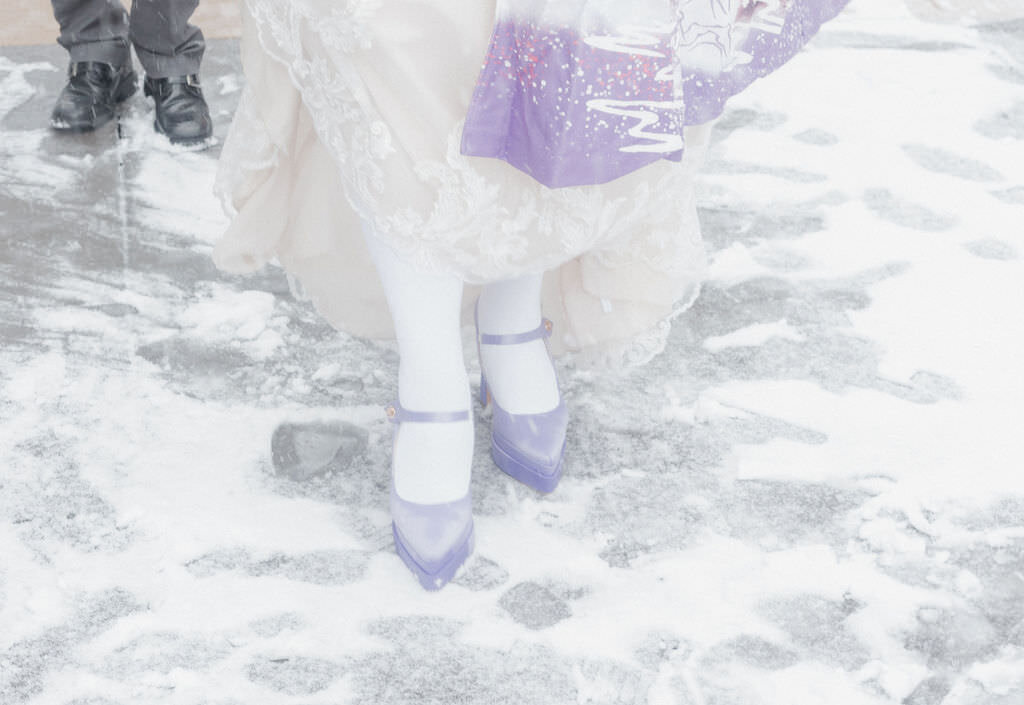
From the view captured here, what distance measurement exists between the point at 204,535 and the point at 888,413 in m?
0.80

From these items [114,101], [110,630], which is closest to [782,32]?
[110,630]

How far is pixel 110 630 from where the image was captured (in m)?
0.99

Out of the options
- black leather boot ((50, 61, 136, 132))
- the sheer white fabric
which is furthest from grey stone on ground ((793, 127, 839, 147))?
black leather boot ((50, 61, 136, 132))

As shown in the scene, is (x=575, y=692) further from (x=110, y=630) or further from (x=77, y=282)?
(x=77, y=282)

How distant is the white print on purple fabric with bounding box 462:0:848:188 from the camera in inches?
29.4

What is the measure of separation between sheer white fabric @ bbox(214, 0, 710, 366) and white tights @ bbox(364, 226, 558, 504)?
0.13 ft

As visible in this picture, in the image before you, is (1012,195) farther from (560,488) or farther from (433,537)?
(433,537)

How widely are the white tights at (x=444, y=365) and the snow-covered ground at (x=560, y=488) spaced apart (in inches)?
3.5

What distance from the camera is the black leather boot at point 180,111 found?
1814 millimetres

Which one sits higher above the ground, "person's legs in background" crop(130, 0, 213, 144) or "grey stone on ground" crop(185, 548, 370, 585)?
"person's legs in background" crop(130, 0, 213, 144)

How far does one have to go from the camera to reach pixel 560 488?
118cm

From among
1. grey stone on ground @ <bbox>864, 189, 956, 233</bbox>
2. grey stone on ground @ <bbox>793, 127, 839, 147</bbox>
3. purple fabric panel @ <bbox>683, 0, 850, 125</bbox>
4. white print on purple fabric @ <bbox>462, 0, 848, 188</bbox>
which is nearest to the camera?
white print on purple fabric @ <bbox>462, 0, 848, 188</bbox>

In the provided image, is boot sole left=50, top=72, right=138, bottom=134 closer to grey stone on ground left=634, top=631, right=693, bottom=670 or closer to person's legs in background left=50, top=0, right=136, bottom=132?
person's legs in background left=50, top=0, right=136, bottom=132

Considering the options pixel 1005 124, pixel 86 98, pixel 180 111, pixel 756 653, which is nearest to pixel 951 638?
pixel 756 653
